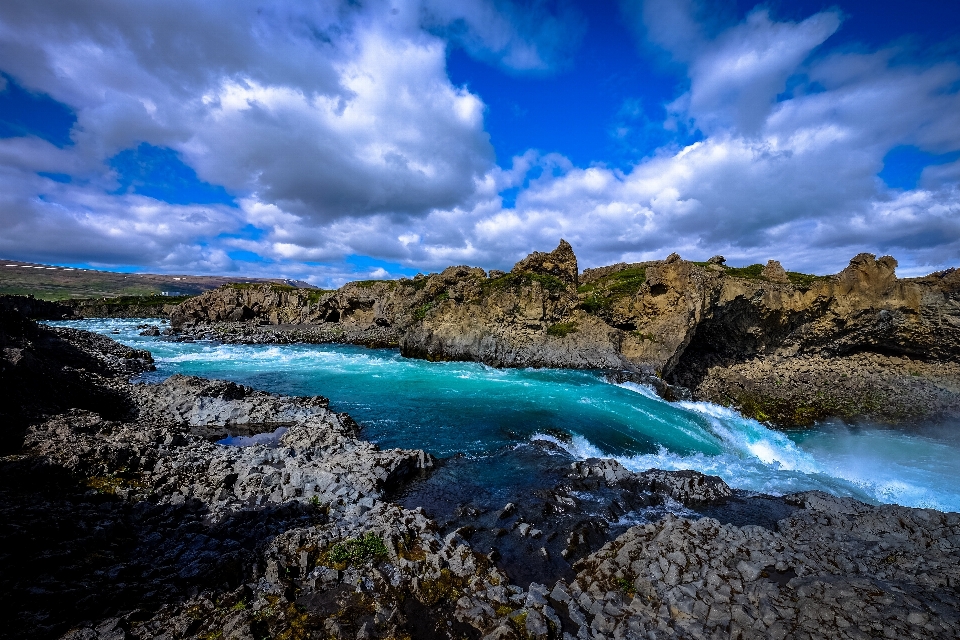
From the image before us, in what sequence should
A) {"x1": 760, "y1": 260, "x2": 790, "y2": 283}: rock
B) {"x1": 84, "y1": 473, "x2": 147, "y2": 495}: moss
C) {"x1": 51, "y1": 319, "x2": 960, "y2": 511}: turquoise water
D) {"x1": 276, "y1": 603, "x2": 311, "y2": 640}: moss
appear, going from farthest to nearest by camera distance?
{"x1": 760, "y1": 260, "x2": 790, "y2": 283}: rock, {"x1": 51, "y1": 319, "x2": 960, "y2": 511}: turquoise water, {"x1": 84, "y1": 473, "x2": 147, "y2": 495}: moss, {"x1": 276, "y1": 603, "x2": 311, "y2": 640}: moss

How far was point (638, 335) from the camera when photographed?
37000mm

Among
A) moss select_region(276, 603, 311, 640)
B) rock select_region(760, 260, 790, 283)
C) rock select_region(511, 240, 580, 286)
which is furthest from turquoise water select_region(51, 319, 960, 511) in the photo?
rock select_region(511, 240, 580, 286)

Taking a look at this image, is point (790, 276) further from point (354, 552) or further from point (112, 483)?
point (112, 483)

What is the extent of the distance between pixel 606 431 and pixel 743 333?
76.1 feet

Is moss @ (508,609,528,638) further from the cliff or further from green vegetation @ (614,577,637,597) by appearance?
the cliff

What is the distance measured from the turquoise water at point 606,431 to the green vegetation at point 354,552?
504 cm

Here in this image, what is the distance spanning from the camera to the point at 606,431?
19.7 metres

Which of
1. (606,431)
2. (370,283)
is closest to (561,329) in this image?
(606,431)

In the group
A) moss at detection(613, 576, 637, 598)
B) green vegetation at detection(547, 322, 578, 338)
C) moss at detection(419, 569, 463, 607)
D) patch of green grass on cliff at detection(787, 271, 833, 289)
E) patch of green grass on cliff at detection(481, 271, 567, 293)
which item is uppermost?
patch of green grass on cliff at detection(787, 271, 833, 289)

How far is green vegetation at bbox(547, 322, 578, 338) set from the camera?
3953 centimetres

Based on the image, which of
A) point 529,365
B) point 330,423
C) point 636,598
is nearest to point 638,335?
point 529,365

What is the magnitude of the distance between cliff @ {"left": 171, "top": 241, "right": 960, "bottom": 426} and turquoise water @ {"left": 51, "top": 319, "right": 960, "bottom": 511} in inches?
160

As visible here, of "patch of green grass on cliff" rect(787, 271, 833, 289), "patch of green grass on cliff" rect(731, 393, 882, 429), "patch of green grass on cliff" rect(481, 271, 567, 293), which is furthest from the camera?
"patch of green grass on cliff" rect(481, 271, 567, 293)

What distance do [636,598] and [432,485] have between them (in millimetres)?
6685
